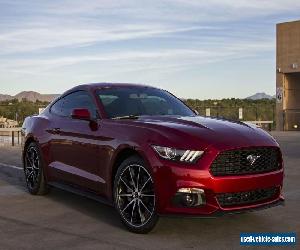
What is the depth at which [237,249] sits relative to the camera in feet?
17.8

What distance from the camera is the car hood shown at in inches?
227

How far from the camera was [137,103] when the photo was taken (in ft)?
24.2

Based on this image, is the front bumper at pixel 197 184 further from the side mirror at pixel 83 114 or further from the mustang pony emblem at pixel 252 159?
the side mirror at pixel 83 114

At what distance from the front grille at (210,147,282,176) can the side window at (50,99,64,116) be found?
10.7 ft

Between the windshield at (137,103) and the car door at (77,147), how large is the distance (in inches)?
8.7

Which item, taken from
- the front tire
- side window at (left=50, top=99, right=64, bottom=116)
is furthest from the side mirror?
side window at (left=50, top=99, right=64, bottom=116)

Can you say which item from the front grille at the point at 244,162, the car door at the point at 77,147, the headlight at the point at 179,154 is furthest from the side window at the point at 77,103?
the front grille at the point at 244,162

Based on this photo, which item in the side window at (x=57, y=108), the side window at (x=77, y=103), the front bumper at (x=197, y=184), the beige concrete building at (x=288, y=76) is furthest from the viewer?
the beige concrete building at (x=288, y=76)

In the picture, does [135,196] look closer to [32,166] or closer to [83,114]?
[83,114]

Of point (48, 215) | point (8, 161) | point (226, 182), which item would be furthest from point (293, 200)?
point (8, 161)

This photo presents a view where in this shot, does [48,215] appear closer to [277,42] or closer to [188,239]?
[188,239]

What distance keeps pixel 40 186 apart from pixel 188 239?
11.1 feet

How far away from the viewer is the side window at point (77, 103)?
24.4 feet

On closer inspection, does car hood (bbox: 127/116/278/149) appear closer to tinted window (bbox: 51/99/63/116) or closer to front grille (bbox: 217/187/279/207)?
front grille (bbox: 217/187/279/207)
